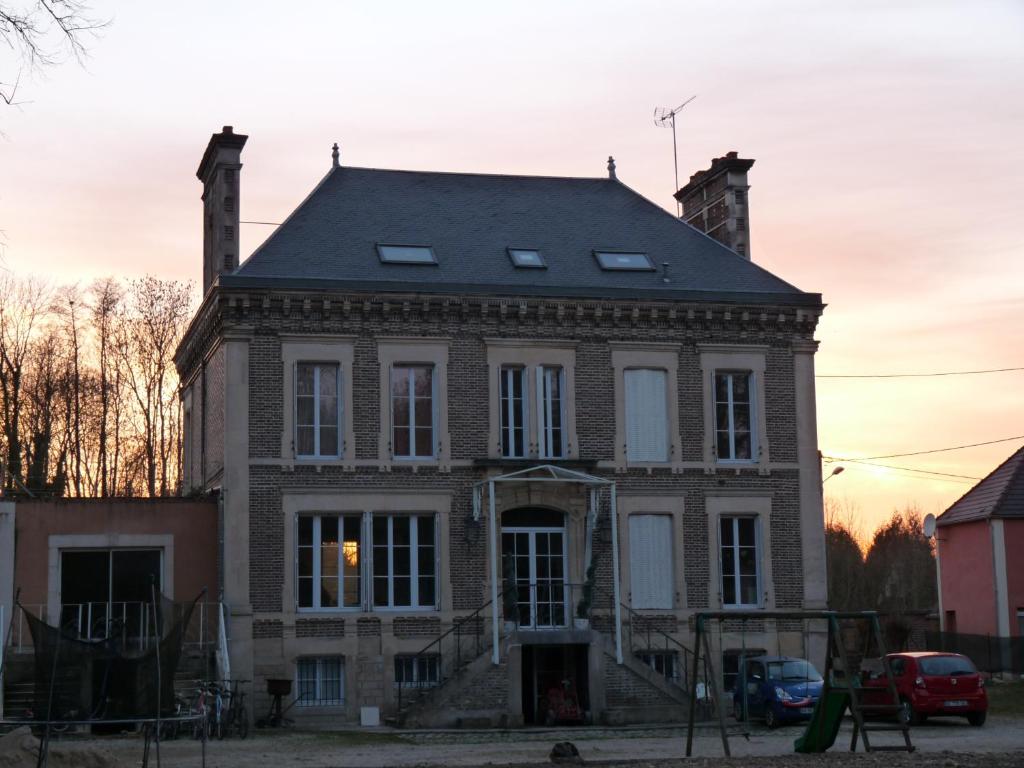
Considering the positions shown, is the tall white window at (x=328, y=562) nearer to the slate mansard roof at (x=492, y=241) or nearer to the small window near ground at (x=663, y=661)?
the slate mansard roof at (x=492, y=241)

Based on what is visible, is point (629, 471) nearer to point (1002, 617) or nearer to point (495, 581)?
point (495, 581)

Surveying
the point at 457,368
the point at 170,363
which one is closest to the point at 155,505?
the point at 457,368

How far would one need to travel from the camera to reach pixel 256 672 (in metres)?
28.0

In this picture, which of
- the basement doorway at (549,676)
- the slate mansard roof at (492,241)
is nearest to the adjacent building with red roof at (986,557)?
the slate mansard roof at (492,241)

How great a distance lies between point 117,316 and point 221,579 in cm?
2085

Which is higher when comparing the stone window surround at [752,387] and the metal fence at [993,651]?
the stone window surround at [752,387]

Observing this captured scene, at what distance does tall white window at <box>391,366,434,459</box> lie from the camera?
29672 mm

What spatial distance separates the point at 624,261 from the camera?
32219 mm

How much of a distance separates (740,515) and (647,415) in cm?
280

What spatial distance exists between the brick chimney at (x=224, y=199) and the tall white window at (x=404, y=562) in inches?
233

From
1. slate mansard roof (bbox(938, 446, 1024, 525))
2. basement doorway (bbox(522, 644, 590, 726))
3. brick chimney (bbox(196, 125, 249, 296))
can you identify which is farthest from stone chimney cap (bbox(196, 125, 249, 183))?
slate mansard roof (bbox(938, 446, 1024, 525))

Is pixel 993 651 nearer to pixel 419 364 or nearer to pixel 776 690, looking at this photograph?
pixel 776 690

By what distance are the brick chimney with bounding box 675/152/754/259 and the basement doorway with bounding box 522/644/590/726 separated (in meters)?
9.88

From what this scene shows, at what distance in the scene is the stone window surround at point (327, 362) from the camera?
29.0m
